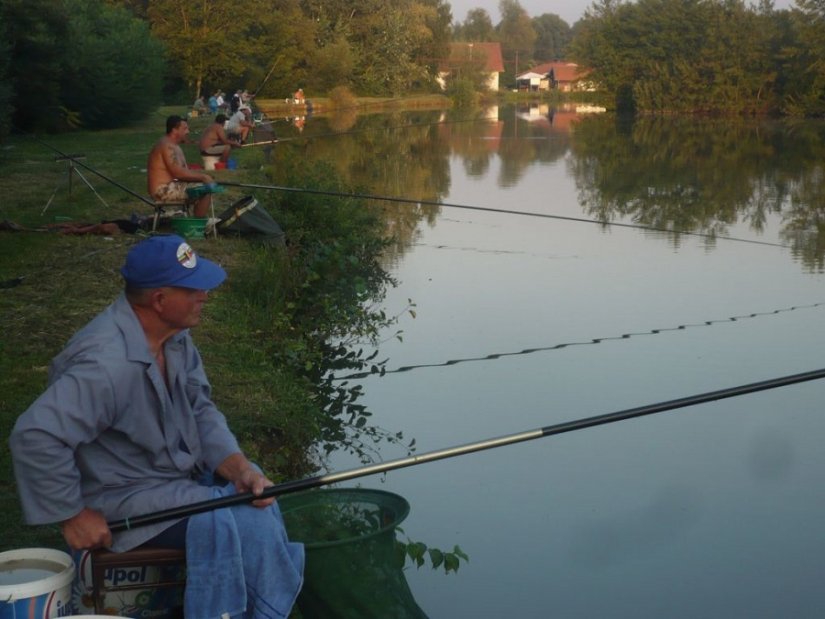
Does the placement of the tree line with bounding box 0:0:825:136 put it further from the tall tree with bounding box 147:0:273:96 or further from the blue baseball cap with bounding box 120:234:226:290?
the blue baseball cap with bounding box 120:234:226:290

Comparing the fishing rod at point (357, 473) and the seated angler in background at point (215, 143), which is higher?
the fishing rod at point (357, 473)

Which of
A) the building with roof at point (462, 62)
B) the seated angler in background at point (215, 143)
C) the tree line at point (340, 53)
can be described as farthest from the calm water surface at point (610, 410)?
the building with roof at point (462, 62)

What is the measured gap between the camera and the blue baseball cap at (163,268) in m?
2.93

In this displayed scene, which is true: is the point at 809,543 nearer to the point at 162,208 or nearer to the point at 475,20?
the point at 162,208

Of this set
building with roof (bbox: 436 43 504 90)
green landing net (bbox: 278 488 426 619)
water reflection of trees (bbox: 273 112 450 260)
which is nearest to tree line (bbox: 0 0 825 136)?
building with roof (bbox: 436 43 504 90)

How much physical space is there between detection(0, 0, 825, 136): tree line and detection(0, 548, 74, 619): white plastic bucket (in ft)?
62.0

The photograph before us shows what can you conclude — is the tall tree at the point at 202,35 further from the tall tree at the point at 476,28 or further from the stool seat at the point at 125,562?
the tall tree at the point at 476,28

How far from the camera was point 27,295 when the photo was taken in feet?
24.6

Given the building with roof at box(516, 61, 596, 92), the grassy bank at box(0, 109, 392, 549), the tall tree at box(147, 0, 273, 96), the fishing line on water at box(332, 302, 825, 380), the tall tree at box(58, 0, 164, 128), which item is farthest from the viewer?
the building with roof at box(516, 61, 596, 92)

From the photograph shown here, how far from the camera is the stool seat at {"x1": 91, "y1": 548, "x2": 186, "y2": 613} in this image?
9.40 feet

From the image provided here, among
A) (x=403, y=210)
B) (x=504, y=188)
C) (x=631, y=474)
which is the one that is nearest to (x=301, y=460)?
→ (x=631, y=474)

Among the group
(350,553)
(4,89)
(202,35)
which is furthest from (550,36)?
(350,553)

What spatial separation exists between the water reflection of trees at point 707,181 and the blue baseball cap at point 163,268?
9.51 m

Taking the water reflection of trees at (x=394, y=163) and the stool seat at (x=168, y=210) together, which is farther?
the water reflection of trees at (x=394, y=163)
